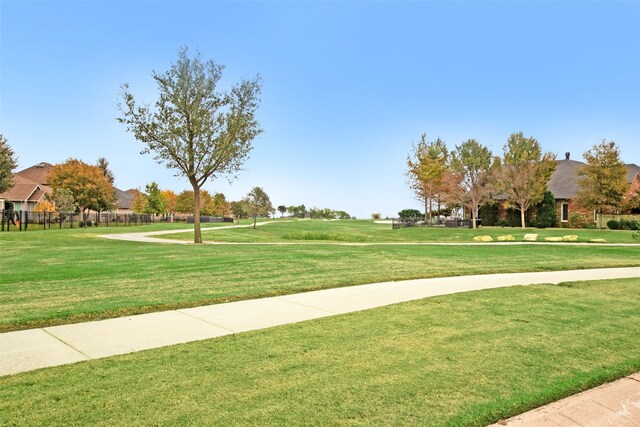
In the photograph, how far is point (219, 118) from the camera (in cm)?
2317

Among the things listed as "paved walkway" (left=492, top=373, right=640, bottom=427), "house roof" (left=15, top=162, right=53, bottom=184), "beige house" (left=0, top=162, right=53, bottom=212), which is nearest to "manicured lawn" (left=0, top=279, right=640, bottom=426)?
"paved walkway" (left=492, top=373, right=640, bottom=427)

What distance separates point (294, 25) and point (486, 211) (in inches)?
1363

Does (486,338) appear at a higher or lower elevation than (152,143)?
lower

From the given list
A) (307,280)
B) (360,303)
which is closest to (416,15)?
(307,280)

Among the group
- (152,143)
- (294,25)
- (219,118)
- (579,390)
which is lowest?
(579,390)

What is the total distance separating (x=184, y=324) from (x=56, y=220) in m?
41.7

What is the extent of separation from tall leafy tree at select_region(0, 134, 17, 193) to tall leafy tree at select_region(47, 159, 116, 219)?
10998 millimetres

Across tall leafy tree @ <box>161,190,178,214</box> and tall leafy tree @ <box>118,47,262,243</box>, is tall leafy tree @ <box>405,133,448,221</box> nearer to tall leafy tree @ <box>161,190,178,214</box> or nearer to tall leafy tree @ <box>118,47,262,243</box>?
tall leafy tree @ <box>118,47,262,243</box>

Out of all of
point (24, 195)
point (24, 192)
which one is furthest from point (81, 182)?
point (24, 192)

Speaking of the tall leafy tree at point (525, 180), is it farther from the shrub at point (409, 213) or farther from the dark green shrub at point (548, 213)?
the shrub at point (409, 213)

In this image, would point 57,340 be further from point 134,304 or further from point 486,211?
point 486,211

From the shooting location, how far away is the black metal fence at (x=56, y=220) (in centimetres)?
3273

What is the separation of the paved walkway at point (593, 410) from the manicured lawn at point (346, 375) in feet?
0.29

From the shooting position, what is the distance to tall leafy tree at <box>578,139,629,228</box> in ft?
117
